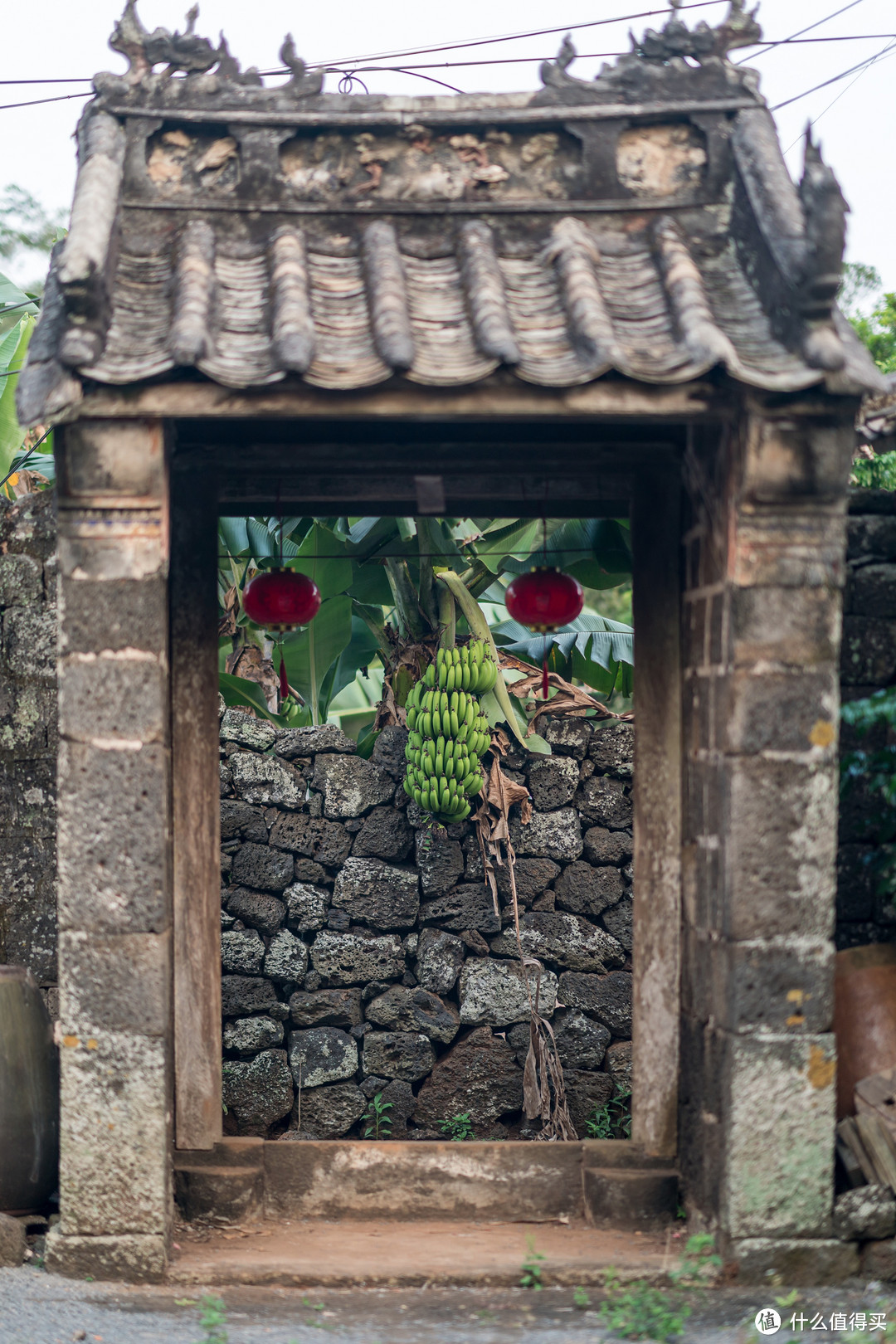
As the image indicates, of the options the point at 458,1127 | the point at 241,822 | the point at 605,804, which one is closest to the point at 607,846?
the point at 605,804

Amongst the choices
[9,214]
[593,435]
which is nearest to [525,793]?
[593,435]

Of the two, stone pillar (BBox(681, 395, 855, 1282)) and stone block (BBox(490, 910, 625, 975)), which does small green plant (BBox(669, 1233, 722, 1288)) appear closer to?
stone pillar (BBox(681, 395, 855, 1282))

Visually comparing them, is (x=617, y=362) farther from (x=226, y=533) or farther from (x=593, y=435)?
(x=226, y=533)

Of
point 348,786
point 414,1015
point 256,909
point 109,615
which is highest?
point 109,615

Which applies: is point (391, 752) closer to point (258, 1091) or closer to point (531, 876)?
point (531, 876)

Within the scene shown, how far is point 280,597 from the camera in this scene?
5.12 m

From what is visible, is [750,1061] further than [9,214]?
No

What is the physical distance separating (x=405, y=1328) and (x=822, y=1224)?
1393 millimetres

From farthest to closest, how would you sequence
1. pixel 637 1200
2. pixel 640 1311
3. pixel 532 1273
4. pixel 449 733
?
1. pixel 449 733
2. pixel 637 1200
3. pixel 532 1273
4. pixel 640 1311

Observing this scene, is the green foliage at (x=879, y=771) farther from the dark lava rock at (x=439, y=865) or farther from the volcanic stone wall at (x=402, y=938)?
the dark lava rock at (x=439, y=865)

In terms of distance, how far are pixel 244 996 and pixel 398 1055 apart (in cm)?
95

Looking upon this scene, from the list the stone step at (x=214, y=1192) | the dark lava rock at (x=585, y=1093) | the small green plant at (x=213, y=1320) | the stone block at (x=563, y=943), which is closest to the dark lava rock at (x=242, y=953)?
the stone block at (x=563, y=943)

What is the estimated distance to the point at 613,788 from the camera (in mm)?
7211

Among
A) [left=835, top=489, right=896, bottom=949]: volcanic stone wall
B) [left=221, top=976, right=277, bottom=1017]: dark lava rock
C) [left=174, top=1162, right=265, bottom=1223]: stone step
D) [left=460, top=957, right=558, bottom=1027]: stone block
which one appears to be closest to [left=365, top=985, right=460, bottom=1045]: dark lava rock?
[left=460, top=957, right=558, bottom=1027]: stone block
